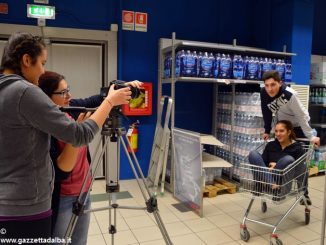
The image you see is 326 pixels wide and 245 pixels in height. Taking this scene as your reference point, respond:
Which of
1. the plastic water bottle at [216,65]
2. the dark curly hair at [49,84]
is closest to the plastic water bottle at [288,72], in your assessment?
the plastic water bottle at [216,65]

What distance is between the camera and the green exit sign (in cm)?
415

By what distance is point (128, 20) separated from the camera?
4730 millimetres

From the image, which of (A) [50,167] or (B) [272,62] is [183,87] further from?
(A) [50,167]

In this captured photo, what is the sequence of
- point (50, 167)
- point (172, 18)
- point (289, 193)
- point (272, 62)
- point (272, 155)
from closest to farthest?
point (50, 167), point (289, 193), point (272, 155), point (272, 62), point (172, 18)

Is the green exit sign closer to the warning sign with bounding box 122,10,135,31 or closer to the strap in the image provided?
the warning sign with bounding box 122,10,135,31

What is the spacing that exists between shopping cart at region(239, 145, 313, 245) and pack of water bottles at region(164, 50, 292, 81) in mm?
1575

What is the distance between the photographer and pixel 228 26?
218 inches

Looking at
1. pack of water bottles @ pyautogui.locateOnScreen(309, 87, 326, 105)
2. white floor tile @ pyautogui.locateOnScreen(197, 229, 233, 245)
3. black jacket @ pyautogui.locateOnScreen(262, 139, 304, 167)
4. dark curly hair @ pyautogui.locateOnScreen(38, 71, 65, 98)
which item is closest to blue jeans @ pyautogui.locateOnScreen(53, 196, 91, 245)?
dark curly hair @ pyautogui.locateOnScreen(38, 71, 65, 98)

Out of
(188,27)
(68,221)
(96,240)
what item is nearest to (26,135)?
(68,221)

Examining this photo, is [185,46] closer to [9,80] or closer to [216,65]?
[216,65]

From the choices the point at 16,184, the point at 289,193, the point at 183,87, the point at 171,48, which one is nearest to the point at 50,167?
the point at 16,184

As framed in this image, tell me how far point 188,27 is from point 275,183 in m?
3.25

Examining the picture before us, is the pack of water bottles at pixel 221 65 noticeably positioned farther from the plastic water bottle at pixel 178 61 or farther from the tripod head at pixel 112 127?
the tripod head at pixel 112 127

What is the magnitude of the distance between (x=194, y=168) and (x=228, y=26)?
10.0 feet
